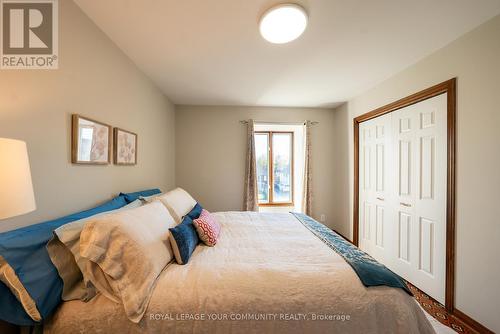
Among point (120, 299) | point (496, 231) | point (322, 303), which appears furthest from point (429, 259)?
point (120, 299)

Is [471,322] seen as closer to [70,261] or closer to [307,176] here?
[307,176]

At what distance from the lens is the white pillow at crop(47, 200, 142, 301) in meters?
0.97

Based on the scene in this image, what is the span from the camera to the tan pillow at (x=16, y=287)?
0.82 meters

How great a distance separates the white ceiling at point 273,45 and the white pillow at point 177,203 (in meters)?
1.43

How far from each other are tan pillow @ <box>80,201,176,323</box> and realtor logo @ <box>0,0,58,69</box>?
993 mm

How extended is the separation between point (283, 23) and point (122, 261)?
6.21 feet

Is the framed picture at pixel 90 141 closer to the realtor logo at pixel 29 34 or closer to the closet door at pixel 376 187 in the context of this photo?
the realtor logo at pixel 29 34

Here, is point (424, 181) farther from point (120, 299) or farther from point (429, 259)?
point (120, 299)

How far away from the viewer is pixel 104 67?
170 centimetres

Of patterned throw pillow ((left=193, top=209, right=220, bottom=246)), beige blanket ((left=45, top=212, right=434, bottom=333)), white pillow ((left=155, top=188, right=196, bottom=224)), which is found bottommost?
beige blanket ((left=45, top=212, right=434, bottom=333))

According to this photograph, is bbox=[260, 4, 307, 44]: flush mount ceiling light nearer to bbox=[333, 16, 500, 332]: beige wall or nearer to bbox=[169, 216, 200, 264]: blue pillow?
bbox=[333, 16, 500, 332]: beige wall

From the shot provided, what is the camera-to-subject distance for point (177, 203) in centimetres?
192

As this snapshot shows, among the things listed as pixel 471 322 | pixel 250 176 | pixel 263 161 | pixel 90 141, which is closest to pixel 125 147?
pixel 90 141

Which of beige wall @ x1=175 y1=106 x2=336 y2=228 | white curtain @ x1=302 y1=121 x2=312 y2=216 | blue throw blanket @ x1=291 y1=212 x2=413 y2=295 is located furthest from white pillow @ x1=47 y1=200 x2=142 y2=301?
white curtain @ x1=302 y1=121 x2=312 y2=216
